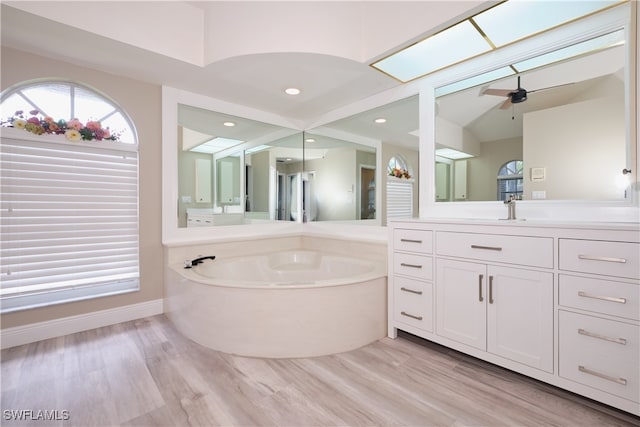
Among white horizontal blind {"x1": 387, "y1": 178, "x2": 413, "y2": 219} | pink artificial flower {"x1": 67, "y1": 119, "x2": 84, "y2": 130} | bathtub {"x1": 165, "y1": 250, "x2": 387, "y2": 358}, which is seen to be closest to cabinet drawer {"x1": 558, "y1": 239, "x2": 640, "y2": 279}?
bathtub {"x1": 165, "y1": 250, "x2": 387, "y2": 358}

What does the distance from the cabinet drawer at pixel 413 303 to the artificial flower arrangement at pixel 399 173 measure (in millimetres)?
1052

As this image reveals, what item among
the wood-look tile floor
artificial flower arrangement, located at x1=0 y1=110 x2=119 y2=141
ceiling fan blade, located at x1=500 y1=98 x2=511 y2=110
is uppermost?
ceiling fan blade, located at x1=500 y1=98 x2=511 y2=110

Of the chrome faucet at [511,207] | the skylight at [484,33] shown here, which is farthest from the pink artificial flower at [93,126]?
the chrome faucet at [511,207]

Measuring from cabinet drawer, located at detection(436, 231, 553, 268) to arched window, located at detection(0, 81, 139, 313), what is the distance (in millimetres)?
2811

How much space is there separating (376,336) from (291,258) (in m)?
1.58

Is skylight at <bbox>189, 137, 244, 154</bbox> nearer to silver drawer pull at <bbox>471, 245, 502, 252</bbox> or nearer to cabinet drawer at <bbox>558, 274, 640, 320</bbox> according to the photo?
silver drawer pull at <bbox>471, 245, 502, 252</bbox>

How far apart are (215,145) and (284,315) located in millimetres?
2257

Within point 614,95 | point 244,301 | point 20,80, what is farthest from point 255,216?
point 614,95

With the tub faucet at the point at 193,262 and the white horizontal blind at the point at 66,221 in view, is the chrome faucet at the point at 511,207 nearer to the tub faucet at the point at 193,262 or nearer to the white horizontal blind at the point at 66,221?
the tub faucet at the point at 193,262

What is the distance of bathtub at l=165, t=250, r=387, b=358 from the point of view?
81.0 inches

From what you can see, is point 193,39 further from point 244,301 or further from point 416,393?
point 416,393

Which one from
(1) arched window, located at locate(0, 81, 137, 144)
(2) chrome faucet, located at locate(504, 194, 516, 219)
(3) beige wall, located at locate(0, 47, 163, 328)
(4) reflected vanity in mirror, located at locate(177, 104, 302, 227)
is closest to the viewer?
(2) chrome faucet, located at locate(504, 194, 516, 219)

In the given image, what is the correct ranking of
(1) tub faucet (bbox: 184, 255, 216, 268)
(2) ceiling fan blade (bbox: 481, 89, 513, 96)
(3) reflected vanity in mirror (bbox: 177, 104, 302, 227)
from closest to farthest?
(2) ceiling fan blade (bbox: 481, 89, 513, 96), (1) tub faucet (bbox: 184, 255, 216, 268), (3) reflected vanity in mirror (bbox: 177, 104, 302, 227)

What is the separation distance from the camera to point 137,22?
6.95 feet
